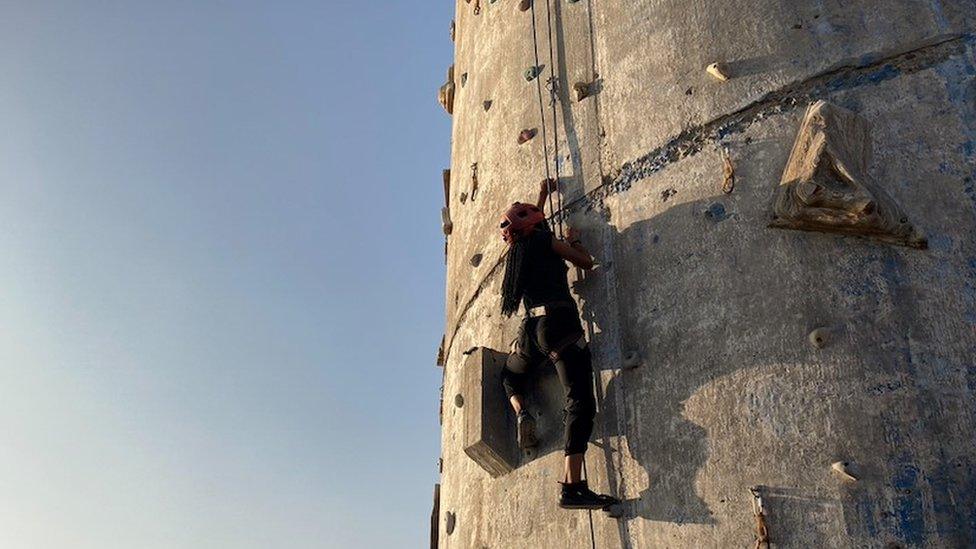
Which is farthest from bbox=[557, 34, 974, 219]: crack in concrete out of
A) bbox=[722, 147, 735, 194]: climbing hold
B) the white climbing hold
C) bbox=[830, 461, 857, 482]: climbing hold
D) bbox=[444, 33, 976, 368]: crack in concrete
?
the white climbing hold

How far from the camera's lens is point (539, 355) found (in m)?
6.19

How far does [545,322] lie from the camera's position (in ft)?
19.8

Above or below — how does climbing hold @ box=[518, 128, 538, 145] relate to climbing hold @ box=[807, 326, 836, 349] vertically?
above

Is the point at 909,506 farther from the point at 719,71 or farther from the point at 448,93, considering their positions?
the point at 448,93

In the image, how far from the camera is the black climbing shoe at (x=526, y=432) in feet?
20.1

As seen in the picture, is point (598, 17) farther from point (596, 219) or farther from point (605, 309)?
point (605, 309)

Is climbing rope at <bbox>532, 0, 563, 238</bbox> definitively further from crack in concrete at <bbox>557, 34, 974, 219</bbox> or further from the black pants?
the black pants

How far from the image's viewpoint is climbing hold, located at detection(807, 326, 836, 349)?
5.10m

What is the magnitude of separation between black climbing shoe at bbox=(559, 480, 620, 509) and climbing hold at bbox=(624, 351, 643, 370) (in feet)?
2.23

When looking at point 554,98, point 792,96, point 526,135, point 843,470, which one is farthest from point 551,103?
point 843,470

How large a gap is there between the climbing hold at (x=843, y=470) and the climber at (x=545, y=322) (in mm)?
1345

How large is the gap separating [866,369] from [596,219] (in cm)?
194

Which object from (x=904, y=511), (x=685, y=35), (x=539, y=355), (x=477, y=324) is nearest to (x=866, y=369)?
(x=904, y=511)

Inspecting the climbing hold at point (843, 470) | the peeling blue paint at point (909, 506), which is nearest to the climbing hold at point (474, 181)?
the climbing hold at point (843, 470)
